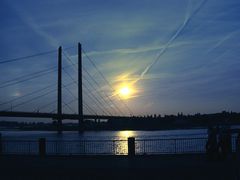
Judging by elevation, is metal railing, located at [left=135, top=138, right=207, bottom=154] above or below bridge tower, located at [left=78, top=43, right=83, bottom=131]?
below

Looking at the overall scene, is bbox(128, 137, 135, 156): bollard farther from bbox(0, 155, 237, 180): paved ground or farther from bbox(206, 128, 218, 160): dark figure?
bbox(206, 128, 218, 160): dark figure

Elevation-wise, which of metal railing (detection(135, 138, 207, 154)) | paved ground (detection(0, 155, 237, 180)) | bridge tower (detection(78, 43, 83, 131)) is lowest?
metal railing (detection(135, 138, 207, 154))

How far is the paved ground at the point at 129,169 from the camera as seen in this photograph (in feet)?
48.2

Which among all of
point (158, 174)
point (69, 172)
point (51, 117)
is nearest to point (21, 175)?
point (69, 172)

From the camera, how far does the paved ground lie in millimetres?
14703

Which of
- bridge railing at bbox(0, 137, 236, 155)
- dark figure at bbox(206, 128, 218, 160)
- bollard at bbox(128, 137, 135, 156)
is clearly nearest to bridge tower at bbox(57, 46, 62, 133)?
bridge railing at bbox(0, 137, 236, 155)

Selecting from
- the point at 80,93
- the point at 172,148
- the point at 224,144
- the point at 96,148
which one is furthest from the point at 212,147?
the point at 80,93

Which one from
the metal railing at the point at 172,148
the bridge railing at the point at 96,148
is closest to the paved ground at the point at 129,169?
the bridge railing at the point at 96,148

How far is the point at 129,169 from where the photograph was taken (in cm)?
1667

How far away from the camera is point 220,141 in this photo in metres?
19.1

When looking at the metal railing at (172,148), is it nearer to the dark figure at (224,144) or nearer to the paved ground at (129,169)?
the paved ground at (129,169)

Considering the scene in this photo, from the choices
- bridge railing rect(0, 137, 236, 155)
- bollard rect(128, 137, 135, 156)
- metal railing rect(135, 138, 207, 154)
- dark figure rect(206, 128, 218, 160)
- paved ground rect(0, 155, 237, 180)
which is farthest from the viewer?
metal railing rect(135, 138, 207, 154)

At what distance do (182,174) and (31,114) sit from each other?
51.0m

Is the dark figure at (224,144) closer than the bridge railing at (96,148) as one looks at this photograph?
Yes
